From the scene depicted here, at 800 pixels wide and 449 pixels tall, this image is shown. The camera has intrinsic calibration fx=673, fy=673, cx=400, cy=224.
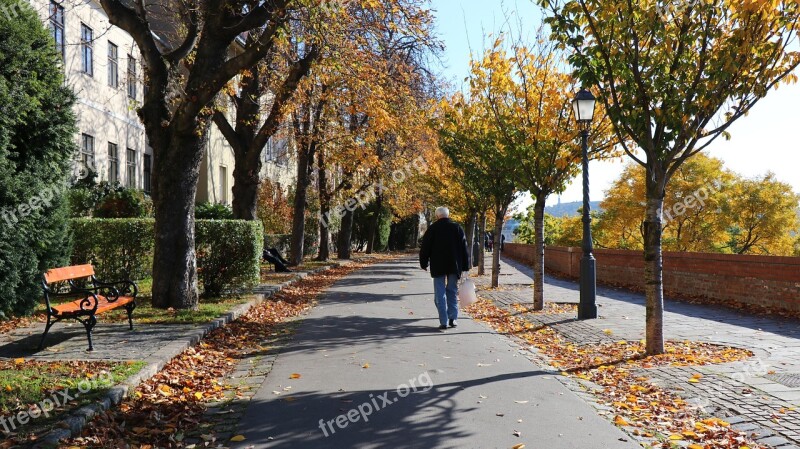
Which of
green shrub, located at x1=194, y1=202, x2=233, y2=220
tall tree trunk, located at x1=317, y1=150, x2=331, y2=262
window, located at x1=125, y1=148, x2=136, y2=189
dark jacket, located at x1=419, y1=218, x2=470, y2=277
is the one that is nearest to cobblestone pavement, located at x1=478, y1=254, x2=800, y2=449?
dark jacket, located at x1=419, y1=218, x2=470, y2=277

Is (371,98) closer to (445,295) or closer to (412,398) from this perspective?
(445,295)

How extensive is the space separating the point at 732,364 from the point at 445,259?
4.32 metres

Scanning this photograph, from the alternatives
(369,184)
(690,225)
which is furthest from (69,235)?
(690,225)

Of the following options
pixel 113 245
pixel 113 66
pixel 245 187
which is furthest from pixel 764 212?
pixel 113 245

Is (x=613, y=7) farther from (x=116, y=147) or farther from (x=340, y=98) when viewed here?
(x=116, y=147)

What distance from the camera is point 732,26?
789cm

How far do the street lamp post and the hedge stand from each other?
20.8ft

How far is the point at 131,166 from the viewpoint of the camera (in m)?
25.5

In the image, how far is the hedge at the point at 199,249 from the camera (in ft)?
42.3

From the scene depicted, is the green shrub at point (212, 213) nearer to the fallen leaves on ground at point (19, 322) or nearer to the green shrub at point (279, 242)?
the green shrub at point (279, 242)

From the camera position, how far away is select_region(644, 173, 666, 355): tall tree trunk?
816 cm

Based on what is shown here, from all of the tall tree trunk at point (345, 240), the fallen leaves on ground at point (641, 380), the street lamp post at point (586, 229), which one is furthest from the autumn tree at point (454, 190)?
the fallen leaves on ground at point (641, 380)

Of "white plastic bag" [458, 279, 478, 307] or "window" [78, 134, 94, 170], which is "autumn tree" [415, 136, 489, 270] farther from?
"white plastic bag" [458, 279, 478, 307]

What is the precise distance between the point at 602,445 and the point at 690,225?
39.6 metres
